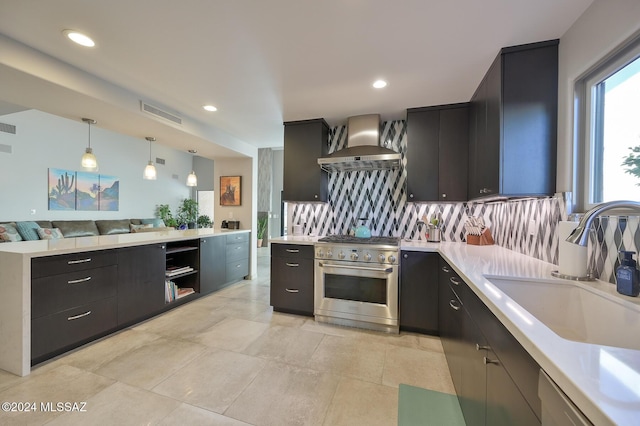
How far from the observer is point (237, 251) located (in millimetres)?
4344

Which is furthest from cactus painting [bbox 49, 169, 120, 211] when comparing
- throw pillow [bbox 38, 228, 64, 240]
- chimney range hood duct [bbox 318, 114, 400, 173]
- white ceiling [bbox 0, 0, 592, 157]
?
chimney range hood duct [bbox 318, 114, 400, 173]

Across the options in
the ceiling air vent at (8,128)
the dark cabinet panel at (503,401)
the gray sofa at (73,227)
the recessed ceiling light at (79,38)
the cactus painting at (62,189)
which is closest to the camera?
the dark cabinet panel at (503,401)

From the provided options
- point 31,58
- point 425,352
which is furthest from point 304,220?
point 31,58

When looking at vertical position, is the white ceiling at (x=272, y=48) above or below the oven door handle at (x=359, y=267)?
above

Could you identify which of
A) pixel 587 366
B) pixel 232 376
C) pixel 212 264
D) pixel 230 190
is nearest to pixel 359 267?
pixel 232 376

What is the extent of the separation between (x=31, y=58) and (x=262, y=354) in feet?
9.66

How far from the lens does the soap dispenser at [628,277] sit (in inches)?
41.6

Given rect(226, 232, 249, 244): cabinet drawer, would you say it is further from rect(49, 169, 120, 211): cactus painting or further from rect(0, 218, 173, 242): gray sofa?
rect(49, 169, 120, 211): cactus painting

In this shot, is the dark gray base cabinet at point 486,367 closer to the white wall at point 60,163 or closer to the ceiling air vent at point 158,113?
the ceiling air vent at point 158,113

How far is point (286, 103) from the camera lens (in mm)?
2840

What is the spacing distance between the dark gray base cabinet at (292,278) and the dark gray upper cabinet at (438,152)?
1473mm

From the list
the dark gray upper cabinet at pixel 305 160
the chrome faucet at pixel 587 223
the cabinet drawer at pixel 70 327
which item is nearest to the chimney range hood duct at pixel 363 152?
the dark gray upper cabinet at pixel 305 160

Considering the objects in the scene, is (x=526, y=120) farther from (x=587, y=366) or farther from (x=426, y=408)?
(x=426, y=408)

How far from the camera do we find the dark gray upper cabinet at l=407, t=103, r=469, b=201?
109 inches
